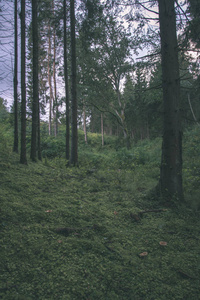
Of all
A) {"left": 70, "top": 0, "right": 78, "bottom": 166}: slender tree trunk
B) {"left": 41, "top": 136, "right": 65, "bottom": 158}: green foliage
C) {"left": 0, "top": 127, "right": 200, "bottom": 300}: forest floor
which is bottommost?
{"left": 0, "top": 127, "right": 200, "bottom": 300}: forest floor

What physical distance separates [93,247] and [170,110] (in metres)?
4.03

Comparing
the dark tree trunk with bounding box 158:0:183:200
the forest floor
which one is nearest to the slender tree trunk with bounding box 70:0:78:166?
the forest floor

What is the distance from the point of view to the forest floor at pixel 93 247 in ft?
6.77

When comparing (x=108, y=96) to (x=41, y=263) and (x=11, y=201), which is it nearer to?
(x=11, y=201)

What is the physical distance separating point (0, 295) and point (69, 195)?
3.51 m

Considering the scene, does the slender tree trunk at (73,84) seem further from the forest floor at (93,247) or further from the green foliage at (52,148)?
the forest floor at (93,247)

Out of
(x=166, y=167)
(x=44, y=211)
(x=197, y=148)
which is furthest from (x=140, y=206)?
(x=197, y=148)

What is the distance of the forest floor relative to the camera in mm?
2064

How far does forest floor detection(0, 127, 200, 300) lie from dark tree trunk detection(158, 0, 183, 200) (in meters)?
0.64

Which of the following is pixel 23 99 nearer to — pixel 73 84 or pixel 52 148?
pixel 73 84

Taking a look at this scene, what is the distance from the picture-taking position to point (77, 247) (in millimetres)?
2797

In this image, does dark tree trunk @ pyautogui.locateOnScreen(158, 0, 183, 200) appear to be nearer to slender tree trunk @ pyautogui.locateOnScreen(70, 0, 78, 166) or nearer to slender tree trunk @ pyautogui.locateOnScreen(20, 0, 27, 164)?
slender tree trunk @ pyautogui.locateOnScreen(20, 0, 27, 164)

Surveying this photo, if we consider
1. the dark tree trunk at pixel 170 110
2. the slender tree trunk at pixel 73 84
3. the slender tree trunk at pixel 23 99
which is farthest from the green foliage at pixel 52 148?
the dark tree trunk at pixel 170 110

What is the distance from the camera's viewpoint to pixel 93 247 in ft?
9.38
